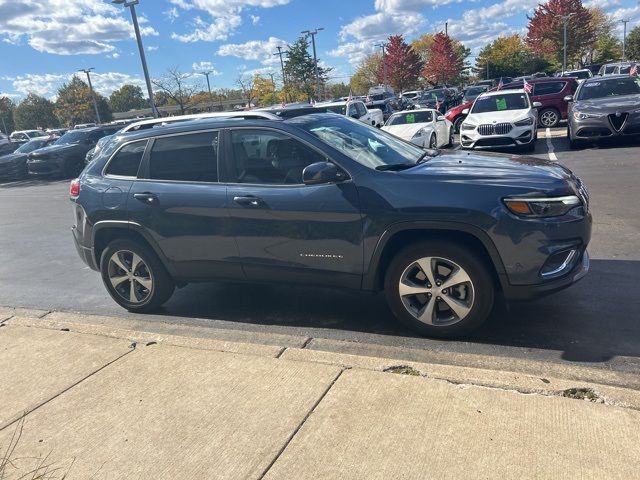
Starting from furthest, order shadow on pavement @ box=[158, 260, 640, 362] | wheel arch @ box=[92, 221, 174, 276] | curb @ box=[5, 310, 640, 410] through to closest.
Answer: wheel arch @ box=[92, 221, 174, 276] < shadow on pavement @ box=[158, 260, 640, 362] < curb @ box=[5, 310, 640, 410]

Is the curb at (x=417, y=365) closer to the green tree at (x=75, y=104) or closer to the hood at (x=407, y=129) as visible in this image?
the hood at (x=407, y=129)

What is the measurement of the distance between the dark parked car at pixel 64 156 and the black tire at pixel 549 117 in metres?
16.0

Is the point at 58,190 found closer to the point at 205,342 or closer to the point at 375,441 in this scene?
the point at 205,342

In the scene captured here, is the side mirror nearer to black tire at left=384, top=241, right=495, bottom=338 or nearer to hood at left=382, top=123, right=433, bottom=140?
black tire at left=384, top=241, right=495, bottom=338

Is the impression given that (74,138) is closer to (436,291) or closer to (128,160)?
(128,160)

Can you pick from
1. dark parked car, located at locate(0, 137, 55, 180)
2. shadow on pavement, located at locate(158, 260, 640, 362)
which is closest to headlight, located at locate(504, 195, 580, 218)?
shadow on pavement, located at locate(158, 260, 640, 362)

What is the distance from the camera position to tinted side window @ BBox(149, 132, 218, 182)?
454 cm

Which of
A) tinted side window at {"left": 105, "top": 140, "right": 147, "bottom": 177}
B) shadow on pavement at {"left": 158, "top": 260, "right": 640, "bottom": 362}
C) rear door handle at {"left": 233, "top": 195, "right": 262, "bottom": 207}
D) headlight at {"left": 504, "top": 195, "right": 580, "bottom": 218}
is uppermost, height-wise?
tinted side window at {"left": 105, "top": 140, "right": 147, "bottom": 177}

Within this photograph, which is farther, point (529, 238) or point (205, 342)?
point (205, 342)

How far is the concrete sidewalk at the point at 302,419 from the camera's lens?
2.57 metres

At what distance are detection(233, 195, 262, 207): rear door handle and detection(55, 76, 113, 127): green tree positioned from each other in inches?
3238

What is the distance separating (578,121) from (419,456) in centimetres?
1189

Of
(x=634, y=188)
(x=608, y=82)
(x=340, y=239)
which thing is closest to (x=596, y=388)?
(x=340, y=239)

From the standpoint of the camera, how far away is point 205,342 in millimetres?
4176
